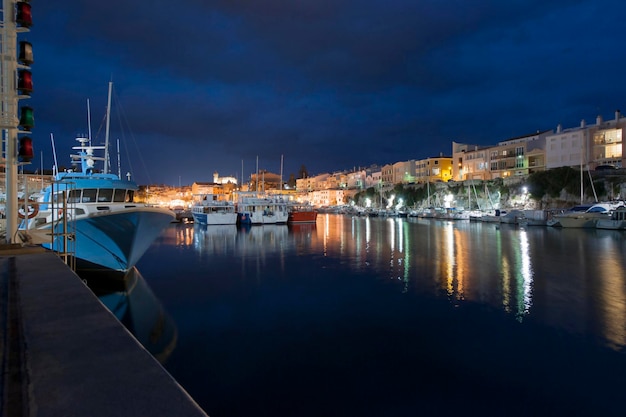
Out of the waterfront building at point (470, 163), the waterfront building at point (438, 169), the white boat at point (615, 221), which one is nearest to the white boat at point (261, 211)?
the white boat at point (615, 221)

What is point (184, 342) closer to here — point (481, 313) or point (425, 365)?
point (425, 365)

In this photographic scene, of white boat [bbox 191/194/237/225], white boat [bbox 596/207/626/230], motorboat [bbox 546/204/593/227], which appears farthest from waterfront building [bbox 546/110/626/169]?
white boat [bbox 191/194/237/225]

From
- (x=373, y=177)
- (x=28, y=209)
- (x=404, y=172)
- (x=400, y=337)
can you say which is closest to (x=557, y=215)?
(x=400, y=337)

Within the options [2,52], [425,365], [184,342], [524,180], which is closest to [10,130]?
[2,52]

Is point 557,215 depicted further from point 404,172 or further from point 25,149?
point 404,172

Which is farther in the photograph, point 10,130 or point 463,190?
point 463,190

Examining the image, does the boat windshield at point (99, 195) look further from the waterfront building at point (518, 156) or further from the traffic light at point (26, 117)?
the waterfront building at point (518, 156)

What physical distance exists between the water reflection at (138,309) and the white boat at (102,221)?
0.79 meters

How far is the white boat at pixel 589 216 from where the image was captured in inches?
1805

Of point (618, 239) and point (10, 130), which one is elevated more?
point (10, 130)

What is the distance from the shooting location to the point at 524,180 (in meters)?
67.6

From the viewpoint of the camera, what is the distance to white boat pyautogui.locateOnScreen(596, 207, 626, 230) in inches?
1677

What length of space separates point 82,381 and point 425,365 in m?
8.24

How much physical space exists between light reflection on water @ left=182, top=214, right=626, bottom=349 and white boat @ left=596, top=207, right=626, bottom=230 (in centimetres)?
443
